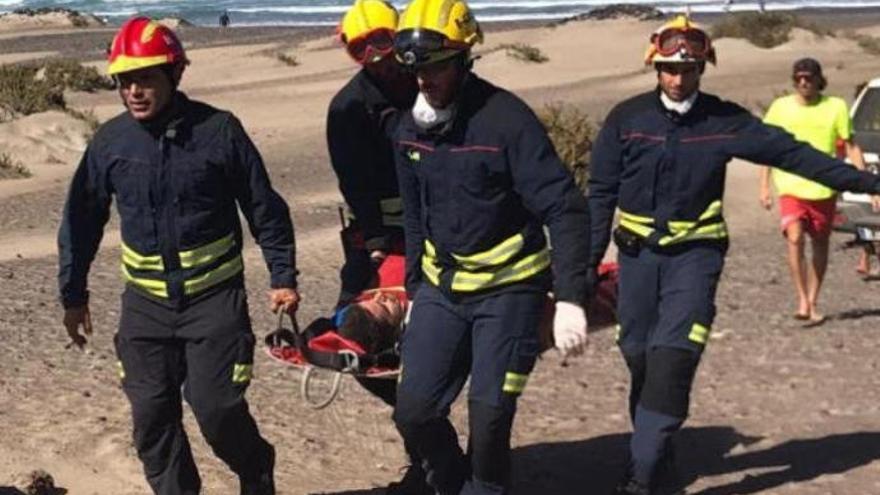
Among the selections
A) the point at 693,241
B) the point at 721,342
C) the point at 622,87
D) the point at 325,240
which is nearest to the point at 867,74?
the point at 622,87

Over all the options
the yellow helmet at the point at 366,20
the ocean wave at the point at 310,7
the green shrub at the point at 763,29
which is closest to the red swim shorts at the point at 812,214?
the yellow helmet at the point at 366,20

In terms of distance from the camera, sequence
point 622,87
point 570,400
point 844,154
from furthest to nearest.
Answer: point 622,87, point 844,154, point 570,400

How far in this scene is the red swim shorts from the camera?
10555 millimetres

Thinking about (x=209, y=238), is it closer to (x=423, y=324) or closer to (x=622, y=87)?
(x=423, y=324)

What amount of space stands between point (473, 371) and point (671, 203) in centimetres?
124

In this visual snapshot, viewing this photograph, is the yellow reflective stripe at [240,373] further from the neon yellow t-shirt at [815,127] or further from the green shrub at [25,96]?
the green shrub at [25,96]

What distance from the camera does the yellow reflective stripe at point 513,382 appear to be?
5531 millimetres

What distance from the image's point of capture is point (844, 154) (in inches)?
455

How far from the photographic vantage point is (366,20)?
20.4 feet

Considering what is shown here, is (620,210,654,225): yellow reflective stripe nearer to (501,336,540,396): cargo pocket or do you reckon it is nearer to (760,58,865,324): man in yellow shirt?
(501,336,540,396): cargo pocket

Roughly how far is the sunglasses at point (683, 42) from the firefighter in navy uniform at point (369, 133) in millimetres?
925

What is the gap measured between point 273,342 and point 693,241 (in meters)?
1.64

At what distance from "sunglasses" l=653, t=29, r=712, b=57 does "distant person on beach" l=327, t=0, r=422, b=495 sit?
925mm

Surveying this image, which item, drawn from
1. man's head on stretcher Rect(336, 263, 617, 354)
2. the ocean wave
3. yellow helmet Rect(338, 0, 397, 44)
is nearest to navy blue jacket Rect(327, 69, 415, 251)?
yellow helmet Rect(338, 0, 397, 44)
